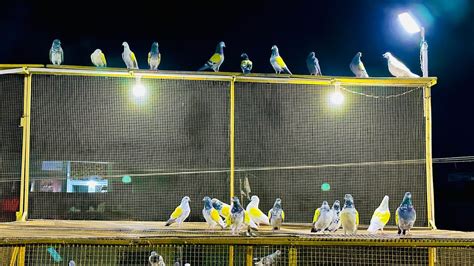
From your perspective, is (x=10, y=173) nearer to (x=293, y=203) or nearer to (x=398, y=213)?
(x=293, y=203)

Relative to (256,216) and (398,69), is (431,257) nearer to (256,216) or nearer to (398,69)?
(256,216)

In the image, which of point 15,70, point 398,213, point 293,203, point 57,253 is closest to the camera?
point 398,213

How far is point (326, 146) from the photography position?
7062 mm

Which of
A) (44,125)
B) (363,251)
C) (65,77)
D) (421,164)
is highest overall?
(65,77)

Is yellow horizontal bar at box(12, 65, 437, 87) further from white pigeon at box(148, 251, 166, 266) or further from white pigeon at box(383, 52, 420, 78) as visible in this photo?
white pigeon at box(148, 251, 166, 266)

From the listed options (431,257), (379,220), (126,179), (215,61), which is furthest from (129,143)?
(431,257)

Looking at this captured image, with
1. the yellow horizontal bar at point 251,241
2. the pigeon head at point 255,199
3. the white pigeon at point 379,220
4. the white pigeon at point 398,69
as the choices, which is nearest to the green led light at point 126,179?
the pigeon head at point 255,199

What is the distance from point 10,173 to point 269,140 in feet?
11.1

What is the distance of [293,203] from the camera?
22.7ft

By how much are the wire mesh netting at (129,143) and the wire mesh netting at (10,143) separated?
21 centimetres

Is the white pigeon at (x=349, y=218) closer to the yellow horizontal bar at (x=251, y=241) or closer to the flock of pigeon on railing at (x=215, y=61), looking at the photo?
the yellow horizontal bar at (x=251, y=241)

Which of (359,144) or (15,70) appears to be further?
(359,144)

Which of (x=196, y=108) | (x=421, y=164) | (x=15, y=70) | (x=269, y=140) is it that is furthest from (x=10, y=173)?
(x=421, y=164)

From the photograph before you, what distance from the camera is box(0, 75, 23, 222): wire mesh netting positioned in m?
6.63
